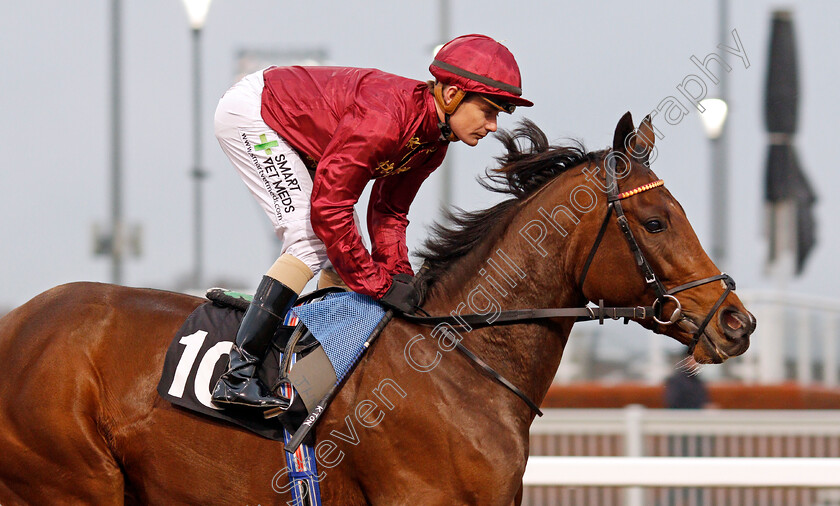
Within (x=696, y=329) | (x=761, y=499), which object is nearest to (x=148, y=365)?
(x=696, y=329)

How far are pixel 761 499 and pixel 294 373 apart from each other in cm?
439

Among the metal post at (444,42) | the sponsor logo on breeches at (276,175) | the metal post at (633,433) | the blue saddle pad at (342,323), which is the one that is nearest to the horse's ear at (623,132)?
the blue saddle pad at (342,323)

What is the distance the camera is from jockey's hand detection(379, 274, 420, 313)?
3.26 metres

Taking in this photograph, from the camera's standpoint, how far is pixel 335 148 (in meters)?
3.17

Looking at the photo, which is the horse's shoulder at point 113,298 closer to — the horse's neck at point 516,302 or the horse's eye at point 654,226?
the horse's neck at point 516,302

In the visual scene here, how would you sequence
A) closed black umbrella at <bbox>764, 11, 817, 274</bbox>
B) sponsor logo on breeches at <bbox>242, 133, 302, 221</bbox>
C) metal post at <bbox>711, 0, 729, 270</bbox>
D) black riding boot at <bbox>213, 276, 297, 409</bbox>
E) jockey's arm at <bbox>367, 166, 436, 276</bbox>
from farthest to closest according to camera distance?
1. metal post at <bbox>711, 0, 729, 270</bbox>
2. closed black umbrella at <bbox>764, 11, 817, 274</bbox>
3. jockey's arm at <bbox>367, 166, 436, 276</bbox>
4. sponsor logo on breeches at <bbox>242, 133, 302, 221</bbox>
5. black riding boot at <bbox>213, 276, 297, 409</bbox>

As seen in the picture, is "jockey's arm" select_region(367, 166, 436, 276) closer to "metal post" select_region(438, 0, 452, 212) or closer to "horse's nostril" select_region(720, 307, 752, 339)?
"horse's nostril" select_region(720, 307, 752, 339)

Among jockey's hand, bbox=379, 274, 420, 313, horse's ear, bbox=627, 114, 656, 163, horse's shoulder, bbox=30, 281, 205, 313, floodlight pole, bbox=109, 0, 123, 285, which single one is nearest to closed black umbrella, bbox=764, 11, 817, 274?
floodlight pole, bbox=109, 0, 123, 285

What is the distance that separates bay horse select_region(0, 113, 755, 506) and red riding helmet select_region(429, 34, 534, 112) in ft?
0.97

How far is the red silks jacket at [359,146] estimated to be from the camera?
3137mm

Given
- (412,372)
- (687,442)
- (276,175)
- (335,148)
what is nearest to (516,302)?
(412,372)

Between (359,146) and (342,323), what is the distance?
594mm

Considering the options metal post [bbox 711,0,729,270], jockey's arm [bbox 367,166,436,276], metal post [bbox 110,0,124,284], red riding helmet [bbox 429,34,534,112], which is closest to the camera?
red riding helmet [bbox 429,34,534,112]

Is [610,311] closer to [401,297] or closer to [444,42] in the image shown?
[401,297]
